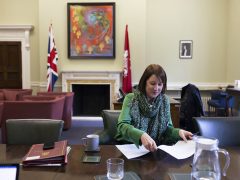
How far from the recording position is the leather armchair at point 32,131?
80.8 inches

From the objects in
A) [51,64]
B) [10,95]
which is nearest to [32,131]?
[10,95]

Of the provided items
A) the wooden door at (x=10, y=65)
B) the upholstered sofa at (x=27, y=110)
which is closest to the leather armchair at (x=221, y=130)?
the upholstered sofa at (x=27, y=110)

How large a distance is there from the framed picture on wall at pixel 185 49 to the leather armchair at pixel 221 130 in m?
5.10

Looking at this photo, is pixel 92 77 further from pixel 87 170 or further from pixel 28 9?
pixel 87 170

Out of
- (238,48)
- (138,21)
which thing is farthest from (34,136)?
(238,48)

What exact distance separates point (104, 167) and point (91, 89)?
18.4 ft

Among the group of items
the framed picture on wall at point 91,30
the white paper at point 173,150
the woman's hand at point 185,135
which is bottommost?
the white paper at point 173,150

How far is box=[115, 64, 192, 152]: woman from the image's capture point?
1845mm

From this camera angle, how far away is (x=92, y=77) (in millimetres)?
6707

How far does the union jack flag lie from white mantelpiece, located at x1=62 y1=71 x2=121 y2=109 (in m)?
0.34

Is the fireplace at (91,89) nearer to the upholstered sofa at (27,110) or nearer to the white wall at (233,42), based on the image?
the upholstered sofa at (27,110)

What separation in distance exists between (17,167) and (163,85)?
1.09m

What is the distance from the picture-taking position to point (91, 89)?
277 inches

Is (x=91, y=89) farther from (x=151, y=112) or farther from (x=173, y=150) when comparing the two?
(x=173, y=150)
